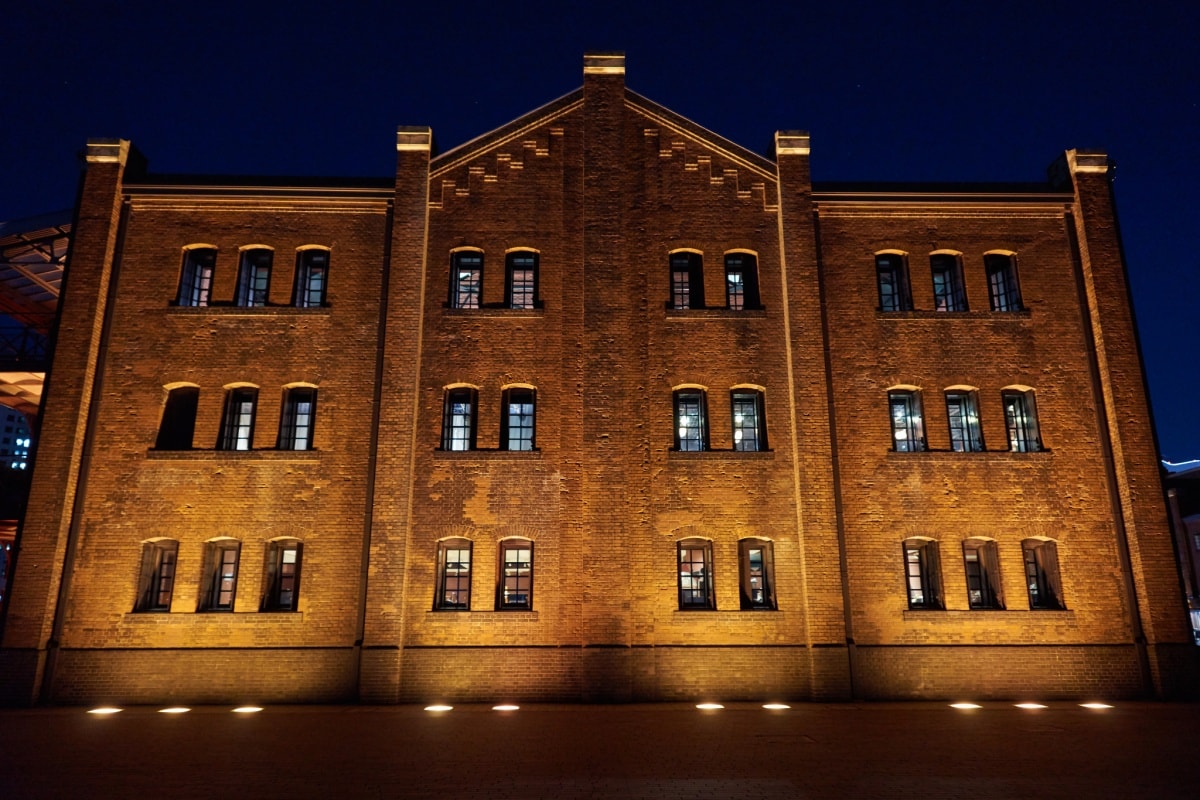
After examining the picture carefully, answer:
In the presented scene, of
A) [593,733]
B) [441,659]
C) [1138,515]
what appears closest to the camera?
[593,733]

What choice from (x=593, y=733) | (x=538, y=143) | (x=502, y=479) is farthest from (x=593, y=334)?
(x=593, y=733)

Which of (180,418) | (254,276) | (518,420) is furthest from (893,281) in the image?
(180,418)

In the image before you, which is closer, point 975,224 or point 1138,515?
point 1138,515

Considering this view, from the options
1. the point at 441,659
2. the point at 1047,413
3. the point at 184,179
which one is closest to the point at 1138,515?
the point at 1047,413

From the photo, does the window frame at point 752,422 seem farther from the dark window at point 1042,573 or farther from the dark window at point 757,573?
the dark window at point 1042,573

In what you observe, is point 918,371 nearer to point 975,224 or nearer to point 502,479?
point 975,224

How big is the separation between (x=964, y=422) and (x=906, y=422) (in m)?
1.22

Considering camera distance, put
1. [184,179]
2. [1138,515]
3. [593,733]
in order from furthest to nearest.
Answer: [184,179] < [1138,515] < [593,733]

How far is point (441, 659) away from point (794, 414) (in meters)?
8.09

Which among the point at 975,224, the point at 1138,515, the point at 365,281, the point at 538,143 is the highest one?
the point at 538,143

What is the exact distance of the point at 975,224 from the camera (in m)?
16.9

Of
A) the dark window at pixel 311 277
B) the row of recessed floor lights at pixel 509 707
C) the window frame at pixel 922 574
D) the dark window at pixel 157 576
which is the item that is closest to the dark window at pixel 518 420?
the dark window at pixel 311 277

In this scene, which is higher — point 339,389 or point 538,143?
point 538,143

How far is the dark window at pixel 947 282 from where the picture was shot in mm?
16641
